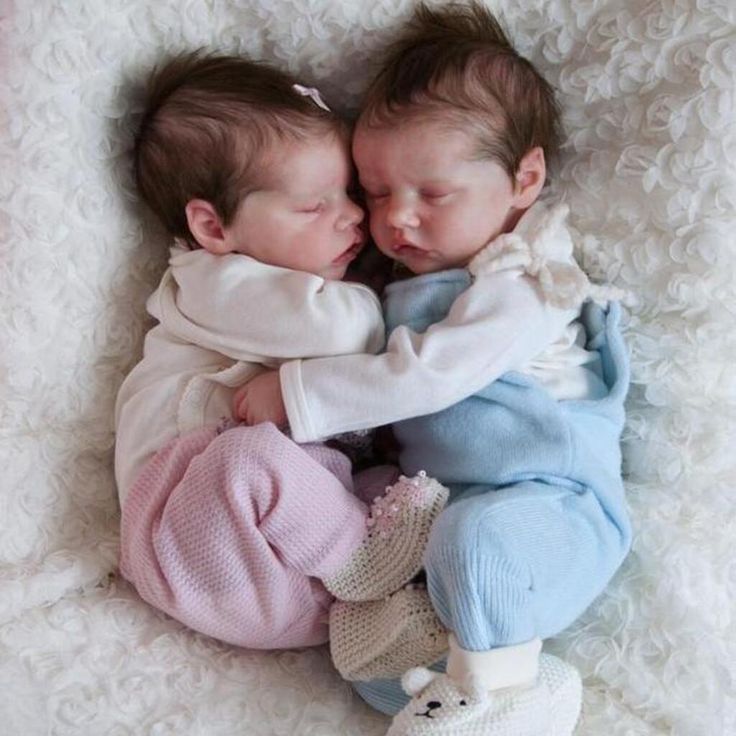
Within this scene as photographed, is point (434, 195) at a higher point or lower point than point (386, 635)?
higher

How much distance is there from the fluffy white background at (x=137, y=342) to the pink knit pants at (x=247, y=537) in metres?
0.07

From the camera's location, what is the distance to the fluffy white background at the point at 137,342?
1256 mm

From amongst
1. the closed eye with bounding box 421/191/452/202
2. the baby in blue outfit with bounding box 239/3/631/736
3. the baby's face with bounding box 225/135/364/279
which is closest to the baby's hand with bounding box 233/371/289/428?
the baby in blue outfit with bounding box 239/3/631/736

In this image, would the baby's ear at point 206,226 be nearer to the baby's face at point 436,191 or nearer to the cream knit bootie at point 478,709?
the baby's face at point 436,191

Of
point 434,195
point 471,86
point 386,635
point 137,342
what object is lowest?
point 386,635

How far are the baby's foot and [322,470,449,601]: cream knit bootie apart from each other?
4.4 inches

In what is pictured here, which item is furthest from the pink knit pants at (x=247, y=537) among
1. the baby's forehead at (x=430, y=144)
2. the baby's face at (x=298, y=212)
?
the baby's forehead at (x=430, y=144)

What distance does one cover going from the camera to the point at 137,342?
1442 millimetres

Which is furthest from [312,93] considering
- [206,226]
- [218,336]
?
[218,336]

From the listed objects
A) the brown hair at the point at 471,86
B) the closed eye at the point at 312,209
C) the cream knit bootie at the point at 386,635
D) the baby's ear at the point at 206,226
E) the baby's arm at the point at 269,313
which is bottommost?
the cream knit bootie at the point at 386,635

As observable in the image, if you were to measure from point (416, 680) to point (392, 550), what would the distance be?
0.15m

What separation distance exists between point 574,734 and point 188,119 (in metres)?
0.85

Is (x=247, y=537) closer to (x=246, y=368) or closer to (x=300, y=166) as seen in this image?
(x=246, y=368)

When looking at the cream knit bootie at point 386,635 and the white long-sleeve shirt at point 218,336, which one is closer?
the cream knit bootie at point 386,635
